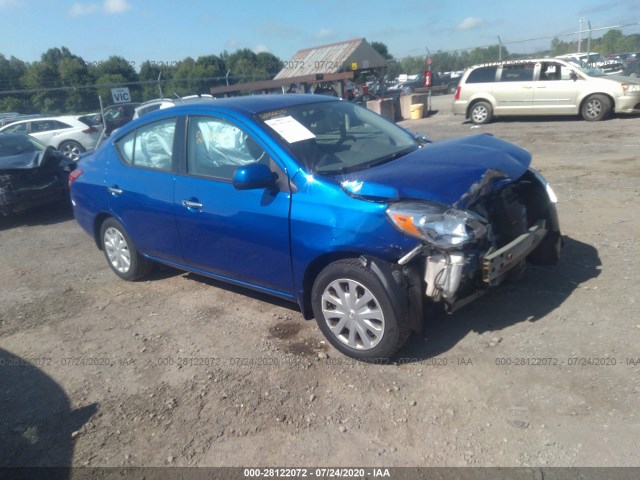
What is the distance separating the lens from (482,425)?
287 centimetres

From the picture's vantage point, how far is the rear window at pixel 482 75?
14617 mm

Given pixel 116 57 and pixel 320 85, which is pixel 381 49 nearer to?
pixel 116 57

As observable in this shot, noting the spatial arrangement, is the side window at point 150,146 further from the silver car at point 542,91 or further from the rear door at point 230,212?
the silver car at point 542,91

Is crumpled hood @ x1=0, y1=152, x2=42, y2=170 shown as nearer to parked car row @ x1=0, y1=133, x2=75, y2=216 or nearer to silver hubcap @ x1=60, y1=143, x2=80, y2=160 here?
parked car row @ x1=0, y1=133, x2=75, y2=216

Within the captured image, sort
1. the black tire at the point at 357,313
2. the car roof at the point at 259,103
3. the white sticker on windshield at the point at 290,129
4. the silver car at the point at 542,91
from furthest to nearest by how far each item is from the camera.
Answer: the silver car at the point at 542,91 < the car roof at the point at 259,103 < the white sticker on windshield at the point at 290,129 < the black tire at the point at 357,313

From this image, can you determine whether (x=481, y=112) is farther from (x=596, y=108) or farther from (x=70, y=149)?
(x=70, y=149)

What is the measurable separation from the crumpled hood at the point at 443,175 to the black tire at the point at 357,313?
1.71 feet

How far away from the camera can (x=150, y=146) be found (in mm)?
4789

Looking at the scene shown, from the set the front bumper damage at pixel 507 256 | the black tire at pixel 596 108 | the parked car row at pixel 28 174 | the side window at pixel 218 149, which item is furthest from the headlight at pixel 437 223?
the black tire at pixel 596 108

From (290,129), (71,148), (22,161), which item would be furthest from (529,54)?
(290,129)

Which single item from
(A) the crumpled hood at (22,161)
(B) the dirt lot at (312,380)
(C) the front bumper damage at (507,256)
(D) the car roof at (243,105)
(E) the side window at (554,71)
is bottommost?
(B) the dirt lot at (312,380)

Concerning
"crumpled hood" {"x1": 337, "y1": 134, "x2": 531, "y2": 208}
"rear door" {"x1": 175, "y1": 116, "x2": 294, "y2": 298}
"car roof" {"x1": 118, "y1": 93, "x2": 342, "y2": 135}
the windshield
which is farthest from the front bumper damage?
"car roof" {"x1": 118, "y1": 93, "x2": 342, "y2": 135}

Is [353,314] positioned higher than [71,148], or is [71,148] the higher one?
[71,148]

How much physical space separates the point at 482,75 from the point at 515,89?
1153mm
